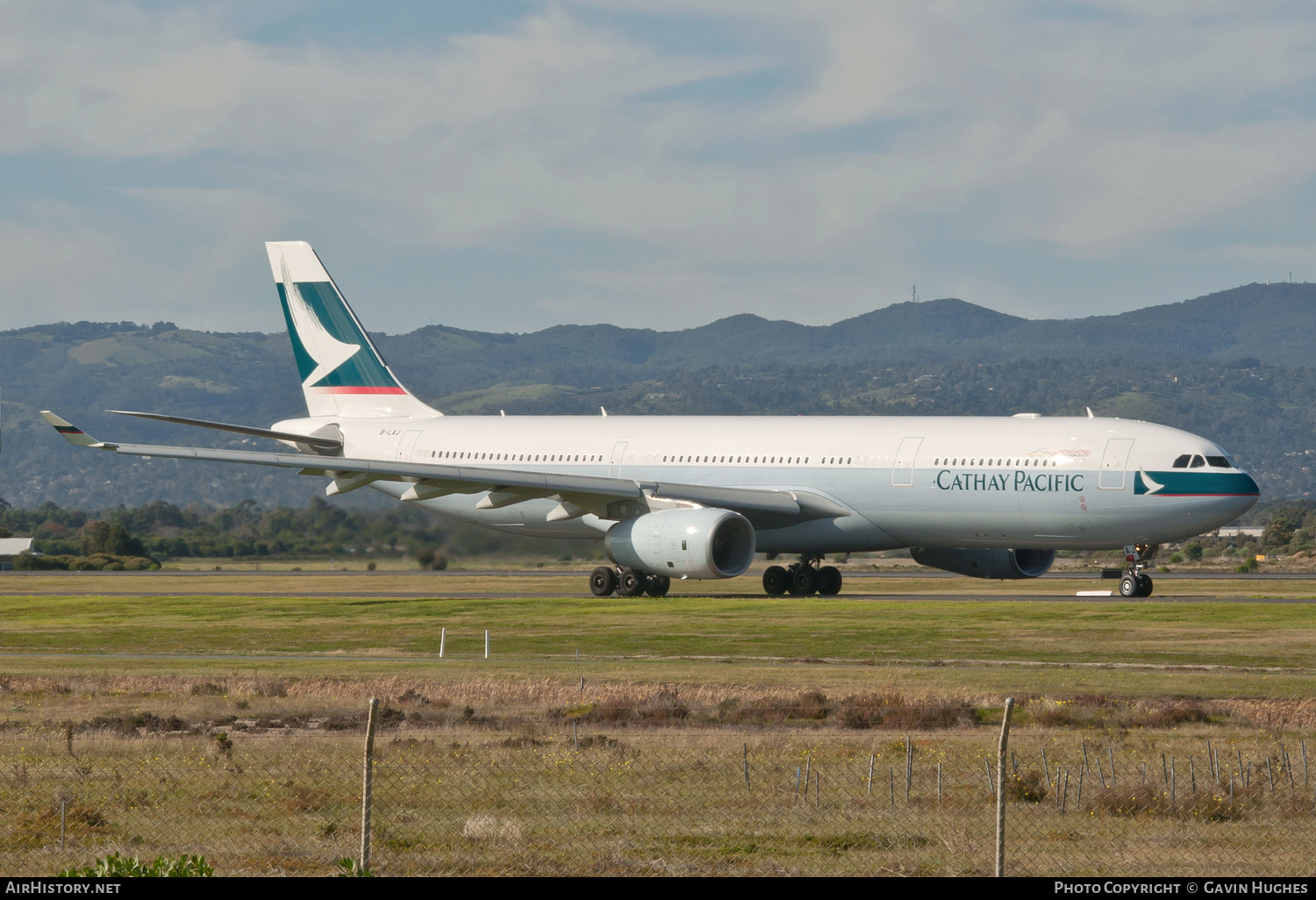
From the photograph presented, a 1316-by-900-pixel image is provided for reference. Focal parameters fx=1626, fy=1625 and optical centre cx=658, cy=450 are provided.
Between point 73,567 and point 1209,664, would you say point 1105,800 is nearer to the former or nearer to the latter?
point 1209,664

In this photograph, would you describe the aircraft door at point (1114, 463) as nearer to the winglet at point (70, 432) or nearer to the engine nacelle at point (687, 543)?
the engine nacelle at point (687, 543)

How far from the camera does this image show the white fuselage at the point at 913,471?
138ft

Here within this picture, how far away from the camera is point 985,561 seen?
49.6 metres

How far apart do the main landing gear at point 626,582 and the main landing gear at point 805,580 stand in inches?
141

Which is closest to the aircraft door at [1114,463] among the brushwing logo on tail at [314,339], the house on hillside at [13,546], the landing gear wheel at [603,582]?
the landing gear wheel at [603,582]

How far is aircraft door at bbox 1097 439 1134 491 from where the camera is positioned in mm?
41906

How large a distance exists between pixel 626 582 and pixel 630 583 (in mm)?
145

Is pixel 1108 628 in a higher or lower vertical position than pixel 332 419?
lower

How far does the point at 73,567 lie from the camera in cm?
9025

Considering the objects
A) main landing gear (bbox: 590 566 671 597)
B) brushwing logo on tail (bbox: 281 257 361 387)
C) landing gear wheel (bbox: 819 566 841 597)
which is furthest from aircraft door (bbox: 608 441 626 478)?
brushwing logo on tail (bbox: 281 257 361 387)

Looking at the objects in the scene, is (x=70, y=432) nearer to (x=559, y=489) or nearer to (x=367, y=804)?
(x=559, y=489)

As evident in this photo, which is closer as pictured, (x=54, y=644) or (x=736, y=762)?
(x=736, y=762)

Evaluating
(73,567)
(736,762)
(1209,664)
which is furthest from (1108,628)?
(73,567)
